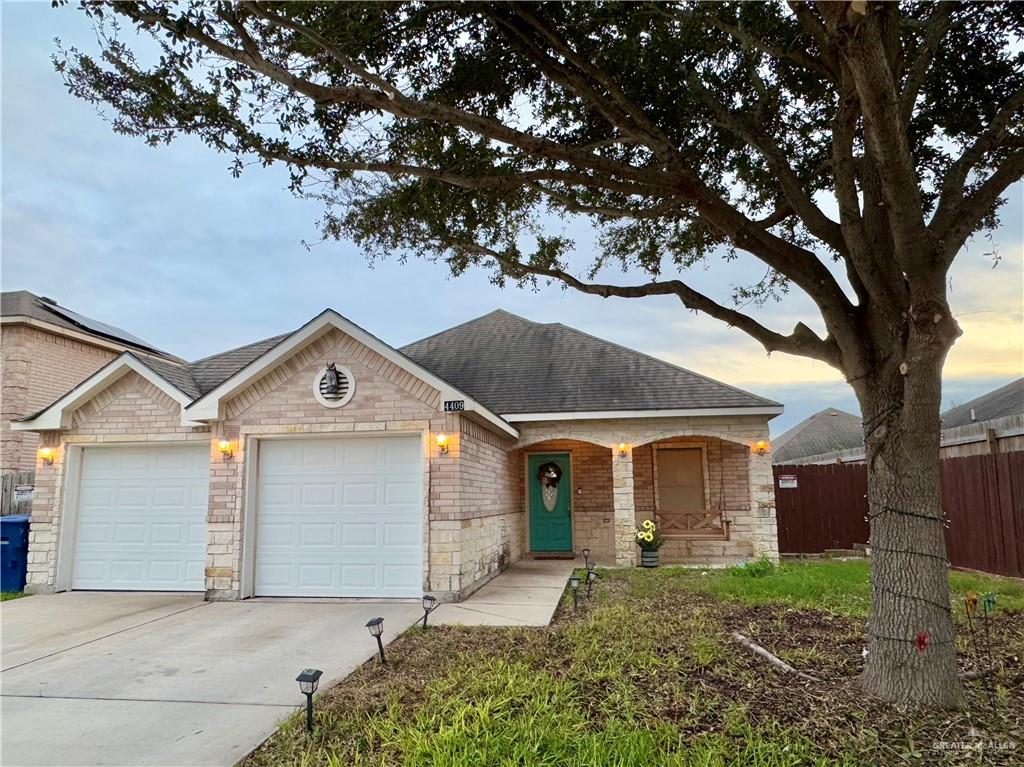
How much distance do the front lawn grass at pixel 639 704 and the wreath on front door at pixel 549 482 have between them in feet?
22.8

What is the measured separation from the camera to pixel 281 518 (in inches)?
344

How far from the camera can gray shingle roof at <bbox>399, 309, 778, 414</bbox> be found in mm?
12102

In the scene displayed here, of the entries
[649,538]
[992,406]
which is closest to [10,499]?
[649,538]

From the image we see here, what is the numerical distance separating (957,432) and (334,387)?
38.4 ft

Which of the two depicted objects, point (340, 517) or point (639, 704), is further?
point (340, 517)

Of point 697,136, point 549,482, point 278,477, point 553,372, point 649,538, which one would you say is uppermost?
point 697,136

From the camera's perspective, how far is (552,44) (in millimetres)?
5238


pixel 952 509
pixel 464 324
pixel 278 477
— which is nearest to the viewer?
pixel 278 477

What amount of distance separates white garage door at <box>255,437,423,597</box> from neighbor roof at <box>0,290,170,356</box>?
10.2 metres

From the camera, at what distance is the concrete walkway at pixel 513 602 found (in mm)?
6996

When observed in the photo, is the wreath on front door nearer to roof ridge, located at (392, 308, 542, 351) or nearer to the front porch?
the front porch

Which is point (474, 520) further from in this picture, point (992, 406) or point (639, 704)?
point (992, 406)

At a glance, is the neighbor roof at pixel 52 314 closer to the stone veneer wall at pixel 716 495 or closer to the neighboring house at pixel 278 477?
the neighboring house at pixel 278 477

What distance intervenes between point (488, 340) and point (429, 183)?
8710mm
